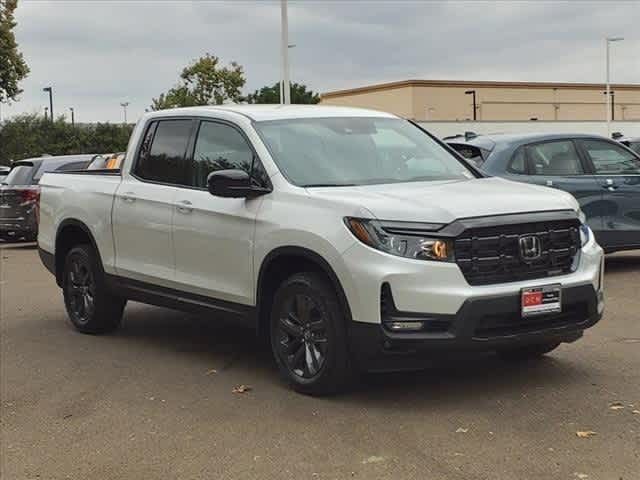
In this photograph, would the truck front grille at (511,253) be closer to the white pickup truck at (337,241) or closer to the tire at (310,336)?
the white pickup truck at (337,241)

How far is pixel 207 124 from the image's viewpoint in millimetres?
7199

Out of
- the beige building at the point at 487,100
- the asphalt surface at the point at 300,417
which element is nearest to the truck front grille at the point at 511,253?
the asphalt surface at the point at 300,417

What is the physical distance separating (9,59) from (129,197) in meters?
34.2

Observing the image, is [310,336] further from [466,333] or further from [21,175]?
[21,175]

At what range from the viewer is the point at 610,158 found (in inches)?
432

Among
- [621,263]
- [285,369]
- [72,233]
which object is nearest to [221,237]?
[285,369]

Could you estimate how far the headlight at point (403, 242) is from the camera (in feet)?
17.6

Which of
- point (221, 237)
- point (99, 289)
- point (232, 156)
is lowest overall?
point (99, 289)

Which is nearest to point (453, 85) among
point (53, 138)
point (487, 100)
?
point (487, 100)

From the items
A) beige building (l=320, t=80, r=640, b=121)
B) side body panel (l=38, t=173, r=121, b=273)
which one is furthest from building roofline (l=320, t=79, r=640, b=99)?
side body panel (l=38, t=173, r=121, b=273)

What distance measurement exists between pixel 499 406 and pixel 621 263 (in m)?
7.09

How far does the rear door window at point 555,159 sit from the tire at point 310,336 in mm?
5348

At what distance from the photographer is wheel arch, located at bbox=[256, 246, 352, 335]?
5618 millimetres

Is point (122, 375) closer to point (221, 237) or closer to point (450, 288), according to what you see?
point (221, 237)
